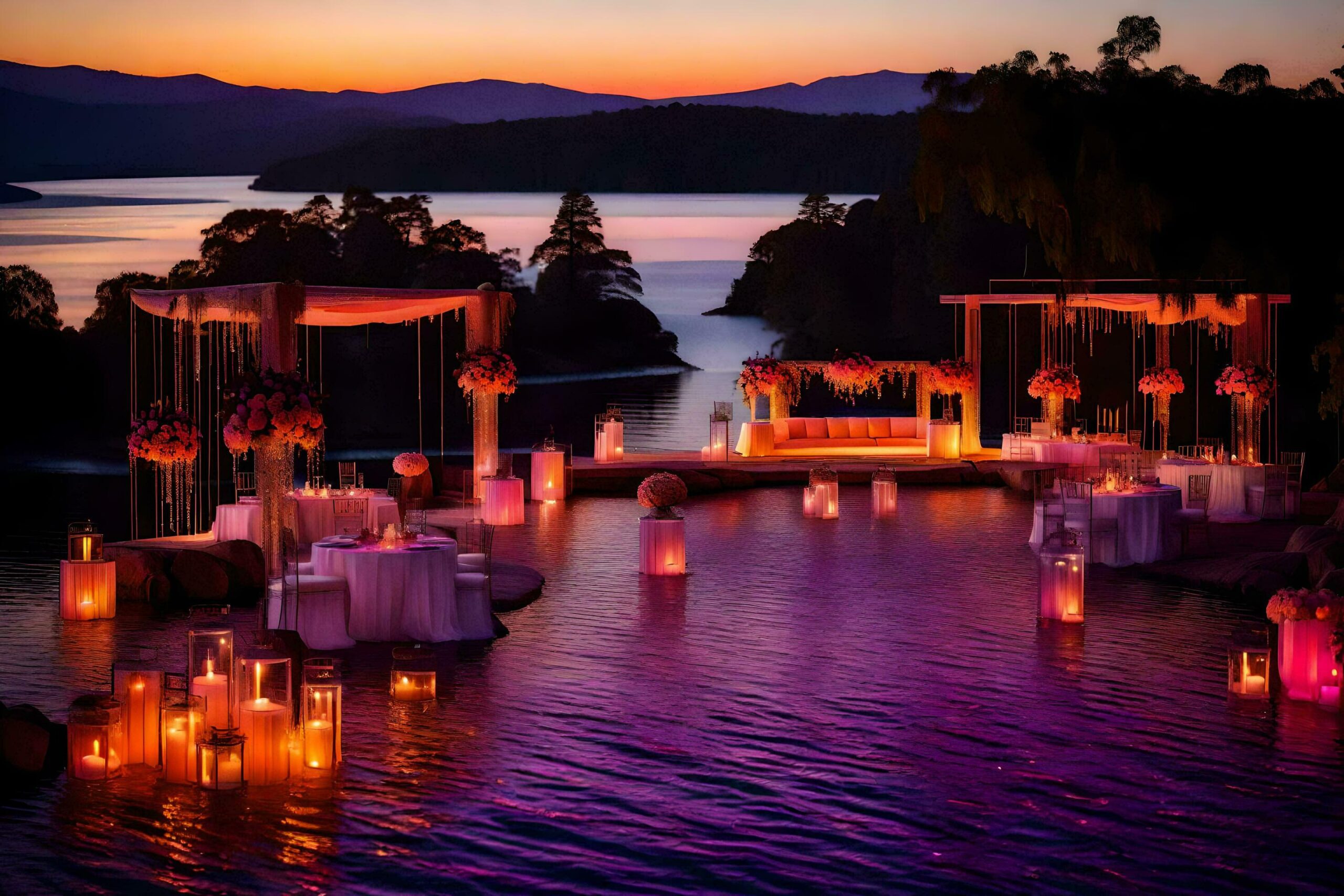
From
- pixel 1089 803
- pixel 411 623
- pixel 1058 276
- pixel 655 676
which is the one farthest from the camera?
pixel 1058 276

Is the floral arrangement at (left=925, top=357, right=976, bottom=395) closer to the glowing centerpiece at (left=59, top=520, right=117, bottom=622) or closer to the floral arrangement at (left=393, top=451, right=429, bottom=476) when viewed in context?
the floral arrangement at (left=393, top=451, right=429, bottom=476)

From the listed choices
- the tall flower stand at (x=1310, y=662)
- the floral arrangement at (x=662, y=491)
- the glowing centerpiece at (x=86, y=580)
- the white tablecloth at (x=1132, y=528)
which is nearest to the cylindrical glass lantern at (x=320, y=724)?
the glowing centerpiece at (x=86, y=580)

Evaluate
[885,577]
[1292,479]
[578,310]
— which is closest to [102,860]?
[885,577]

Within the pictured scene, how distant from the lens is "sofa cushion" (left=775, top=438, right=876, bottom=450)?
24.1 metres

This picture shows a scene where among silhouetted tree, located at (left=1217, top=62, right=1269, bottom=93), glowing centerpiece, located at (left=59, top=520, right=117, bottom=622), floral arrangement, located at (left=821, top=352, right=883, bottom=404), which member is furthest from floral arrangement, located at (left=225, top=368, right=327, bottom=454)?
floral arrangement, located at (left=821, top=352, right=883, bottom=404)

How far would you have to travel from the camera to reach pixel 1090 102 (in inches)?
563

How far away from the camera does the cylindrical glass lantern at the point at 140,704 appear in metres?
7.52

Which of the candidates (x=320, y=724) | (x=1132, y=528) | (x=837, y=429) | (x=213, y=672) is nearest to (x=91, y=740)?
(x=213, y=672)

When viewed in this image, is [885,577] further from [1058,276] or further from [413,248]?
[413,248]

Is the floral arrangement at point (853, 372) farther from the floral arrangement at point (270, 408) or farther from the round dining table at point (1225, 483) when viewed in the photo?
the floral arrangement at point (270, 408)

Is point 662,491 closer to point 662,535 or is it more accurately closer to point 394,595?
point 662,535

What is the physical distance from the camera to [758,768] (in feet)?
24.8

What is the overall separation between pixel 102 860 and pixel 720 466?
16254mm

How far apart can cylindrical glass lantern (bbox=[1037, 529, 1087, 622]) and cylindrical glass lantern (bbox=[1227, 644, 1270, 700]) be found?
224cm
